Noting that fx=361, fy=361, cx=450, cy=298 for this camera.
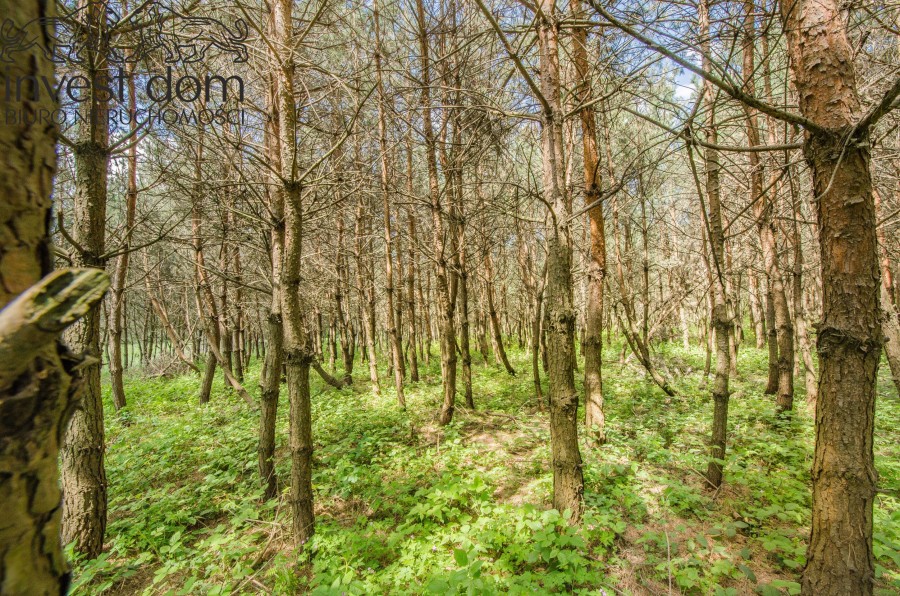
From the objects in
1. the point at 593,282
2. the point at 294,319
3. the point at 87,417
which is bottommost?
the point at 87,417

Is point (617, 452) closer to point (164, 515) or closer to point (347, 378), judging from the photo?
point (164, 515)

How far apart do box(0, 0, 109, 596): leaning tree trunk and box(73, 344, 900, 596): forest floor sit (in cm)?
229

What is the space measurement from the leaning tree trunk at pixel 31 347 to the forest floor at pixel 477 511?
229 cm

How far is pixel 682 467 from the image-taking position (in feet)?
14.8

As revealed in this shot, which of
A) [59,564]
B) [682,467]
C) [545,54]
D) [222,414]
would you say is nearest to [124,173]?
[222,414]

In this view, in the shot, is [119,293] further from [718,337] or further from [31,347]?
[718,337]

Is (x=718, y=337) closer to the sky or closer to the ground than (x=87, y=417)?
closer to the sky

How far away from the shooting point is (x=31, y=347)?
27.0 inches

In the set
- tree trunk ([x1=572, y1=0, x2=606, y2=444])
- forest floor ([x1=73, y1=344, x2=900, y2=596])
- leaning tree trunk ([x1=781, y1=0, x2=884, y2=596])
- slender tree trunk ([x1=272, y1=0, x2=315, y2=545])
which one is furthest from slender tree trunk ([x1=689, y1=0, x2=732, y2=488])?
slender tree trunk ([x1=272, y1=0, x2=315, y2=545])

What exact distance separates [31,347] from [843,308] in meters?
3.27

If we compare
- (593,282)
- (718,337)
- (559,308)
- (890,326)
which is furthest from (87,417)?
(890,326)

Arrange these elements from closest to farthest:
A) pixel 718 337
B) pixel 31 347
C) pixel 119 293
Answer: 1. pixel 31 347
2. pixel 718 337
3. pixel 119 293

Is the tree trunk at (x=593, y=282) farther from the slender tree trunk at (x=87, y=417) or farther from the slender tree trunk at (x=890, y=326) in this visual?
the slender tree trunk at (x=87, y=417)

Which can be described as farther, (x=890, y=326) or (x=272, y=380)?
(x=890, y=326)
